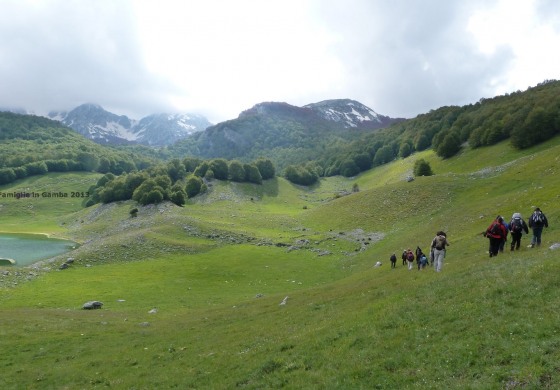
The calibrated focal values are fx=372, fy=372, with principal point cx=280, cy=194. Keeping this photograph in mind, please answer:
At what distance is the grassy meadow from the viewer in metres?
15.1

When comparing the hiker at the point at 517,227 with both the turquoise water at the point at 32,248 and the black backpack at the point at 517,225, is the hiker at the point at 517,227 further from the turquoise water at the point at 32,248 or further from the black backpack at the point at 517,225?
the turquoise water at the point at 32,248

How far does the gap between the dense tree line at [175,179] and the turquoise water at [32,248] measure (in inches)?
1279

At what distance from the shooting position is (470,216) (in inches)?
2265

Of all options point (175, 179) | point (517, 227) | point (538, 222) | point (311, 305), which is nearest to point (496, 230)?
point (517, 227)

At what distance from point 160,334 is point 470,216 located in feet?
158

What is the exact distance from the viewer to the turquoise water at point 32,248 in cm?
8306

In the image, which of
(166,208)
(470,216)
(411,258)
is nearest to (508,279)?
(411,258)

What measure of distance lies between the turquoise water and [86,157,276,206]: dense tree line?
107 feet

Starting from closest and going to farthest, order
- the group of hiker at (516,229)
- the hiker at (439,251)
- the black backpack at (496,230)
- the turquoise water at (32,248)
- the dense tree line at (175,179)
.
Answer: the group of hiker at (516,229) → the black backpack at (496,230) → the hiker at (439,251) → the turquoise water at (32,248) → the dense tree line at (175,179)

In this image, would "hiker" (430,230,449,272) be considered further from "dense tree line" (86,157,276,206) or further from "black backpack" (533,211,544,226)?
"dense tree line" (86,157,276,206)

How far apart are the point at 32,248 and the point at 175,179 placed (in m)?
89.9

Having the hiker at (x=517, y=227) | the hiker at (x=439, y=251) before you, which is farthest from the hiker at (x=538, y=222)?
the hiker at (x=439, y=251)

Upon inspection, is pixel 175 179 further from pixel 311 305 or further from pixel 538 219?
pixel 538 219

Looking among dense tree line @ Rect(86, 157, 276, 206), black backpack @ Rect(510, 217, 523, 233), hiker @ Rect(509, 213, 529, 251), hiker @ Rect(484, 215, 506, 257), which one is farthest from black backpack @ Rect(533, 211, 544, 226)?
dense tree line @ Rect(86, 157, 276, 206)
